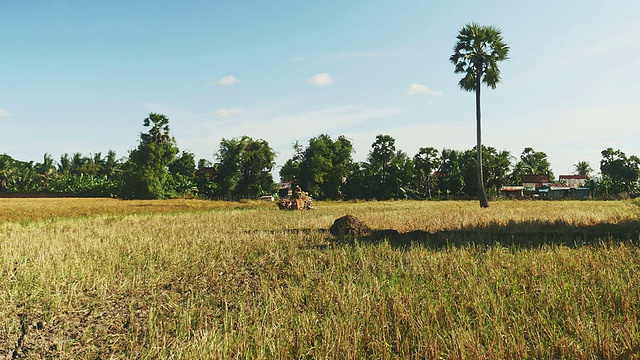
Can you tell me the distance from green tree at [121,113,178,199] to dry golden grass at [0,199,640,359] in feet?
152

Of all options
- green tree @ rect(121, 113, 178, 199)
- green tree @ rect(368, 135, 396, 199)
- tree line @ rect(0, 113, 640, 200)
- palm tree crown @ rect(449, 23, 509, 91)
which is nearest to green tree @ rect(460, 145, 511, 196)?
tree line @ rect(0, 113, 640, 200)

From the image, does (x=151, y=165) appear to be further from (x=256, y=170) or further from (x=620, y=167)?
(x=620, y=167)

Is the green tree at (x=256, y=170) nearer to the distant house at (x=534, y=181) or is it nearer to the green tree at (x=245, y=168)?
the green tree at (x=245, y=168)

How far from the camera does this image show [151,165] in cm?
5609

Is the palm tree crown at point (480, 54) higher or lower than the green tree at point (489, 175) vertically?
higher

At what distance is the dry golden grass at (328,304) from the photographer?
339 centimetres

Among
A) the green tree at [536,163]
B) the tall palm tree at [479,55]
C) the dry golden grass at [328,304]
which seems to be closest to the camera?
the dry golden grass at [328,304]

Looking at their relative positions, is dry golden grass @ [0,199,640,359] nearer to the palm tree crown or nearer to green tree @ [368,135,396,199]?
the palm tree crown

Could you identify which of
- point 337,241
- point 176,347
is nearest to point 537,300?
point 176,347

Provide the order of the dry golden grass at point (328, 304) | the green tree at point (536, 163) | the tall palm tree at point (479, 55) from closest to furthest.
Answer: the dry golden grass at point (328, 304), the tall palm tree at point (479, 55), the green tree at point (536, 163)

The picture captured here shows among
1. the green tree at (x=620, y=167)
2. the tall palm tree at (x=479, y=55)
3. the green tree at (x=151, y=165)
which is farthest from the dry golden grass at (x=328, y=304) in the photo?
the green tree at (x=620, y=167)

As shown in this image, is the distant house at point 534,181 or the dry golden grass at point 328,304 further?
the distant house at point 534,181

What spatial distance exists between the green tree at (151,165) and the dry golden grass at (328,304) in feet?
152

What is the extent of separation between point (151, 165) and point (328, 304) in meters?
57.8
